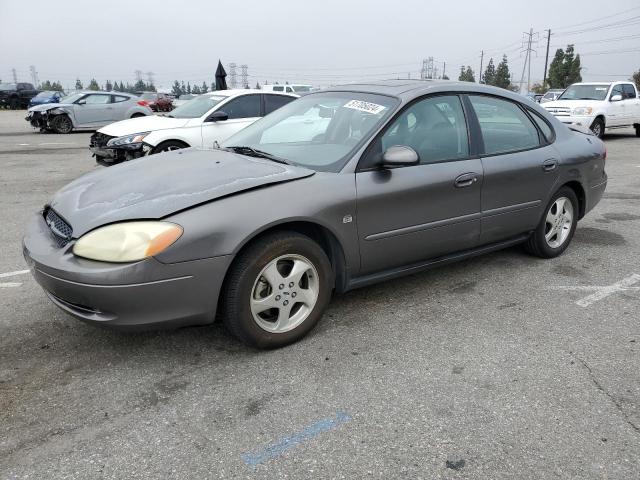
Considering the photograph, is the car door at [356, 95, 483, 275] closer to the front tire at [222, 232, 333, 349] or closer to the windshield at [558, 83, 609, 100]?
the front tire at [222, 232, 333, 349]

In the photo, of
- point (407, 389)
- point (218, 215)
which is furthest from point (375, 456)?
point (218, 215)

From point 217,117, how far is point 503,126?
5337mm

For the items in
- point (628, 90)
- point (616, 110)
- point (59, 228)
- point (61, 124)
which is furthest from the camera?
point (61, 124)

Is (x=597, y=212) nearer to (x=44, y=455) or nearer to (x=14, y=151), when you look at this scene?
(x=44, y=455)

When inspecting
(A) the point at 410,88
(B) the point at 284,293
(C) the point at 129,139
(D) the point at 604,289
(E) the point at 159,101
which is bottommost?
(D) the point at 604,289

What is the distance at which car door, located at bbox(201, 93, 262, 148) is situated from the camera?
830 centimetres

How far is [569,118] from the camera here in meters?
14.6

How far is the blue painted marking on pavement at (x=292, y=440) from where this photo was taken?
83.1 inches

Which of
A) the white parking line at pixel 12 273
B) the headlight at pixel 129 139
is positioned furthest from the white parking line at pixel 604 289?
the headlight at pixel 129 139

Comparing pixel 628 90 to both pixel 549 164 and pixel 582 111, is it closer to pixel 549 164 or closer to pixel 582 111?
pixel 582 111

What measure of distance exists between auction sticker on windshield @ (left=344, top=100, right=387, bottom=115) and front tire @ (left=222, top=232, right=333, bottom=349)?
1.10 meters

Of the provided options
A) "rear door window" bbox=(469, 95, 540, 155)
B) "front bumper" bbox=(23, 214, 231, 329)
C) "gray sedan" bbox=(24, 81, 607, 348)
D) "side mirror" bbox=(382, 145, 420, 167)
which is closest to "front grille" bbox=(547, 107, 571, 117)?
"gray sedan" bbox=(24, 81, 607, 348)

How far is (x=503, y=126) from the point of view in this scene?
4.01m

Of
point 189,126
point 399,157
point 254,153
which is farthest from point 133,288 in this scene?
point 189,126
